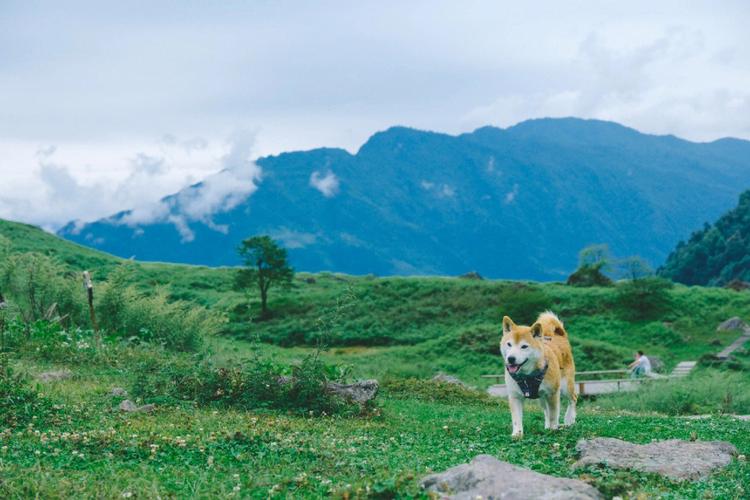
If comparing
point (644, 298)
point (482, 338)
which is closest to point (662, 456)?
point (482, 338)

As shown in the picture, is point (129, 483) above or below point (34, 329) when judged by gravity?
below

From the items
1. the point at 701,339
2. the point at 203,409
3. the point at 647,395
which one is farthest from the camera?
the point at 701,339

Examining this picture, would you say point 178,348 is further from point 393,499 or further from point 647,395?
point 393,499

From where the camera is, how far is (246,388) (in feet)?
49.5

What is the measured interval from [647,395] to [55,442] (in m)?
20.7

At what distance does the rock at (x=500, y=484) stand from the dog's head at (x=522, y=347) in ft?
14.9

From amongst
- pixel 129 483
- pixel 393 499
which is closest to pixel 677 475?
pixel 393 499

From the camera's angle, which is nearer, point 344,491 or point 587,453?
point 344,491

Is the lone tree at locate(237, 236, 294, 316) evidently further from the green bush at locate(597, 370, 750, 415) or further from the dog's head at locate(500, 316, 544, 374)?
the dog's head at locate(500, 316, 544, 374)

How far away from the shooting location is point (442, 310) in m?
69.9

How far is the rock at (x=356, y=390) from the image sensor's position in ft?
50.6

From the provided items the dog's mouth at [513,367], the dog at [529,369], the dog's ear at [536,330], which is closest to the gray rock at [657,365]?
the dog at [529,369]

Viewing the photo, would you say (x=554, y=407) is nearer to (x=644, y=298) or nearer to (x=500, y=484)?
(x=500, y=484)

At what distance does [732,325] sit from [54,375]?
174 ft
